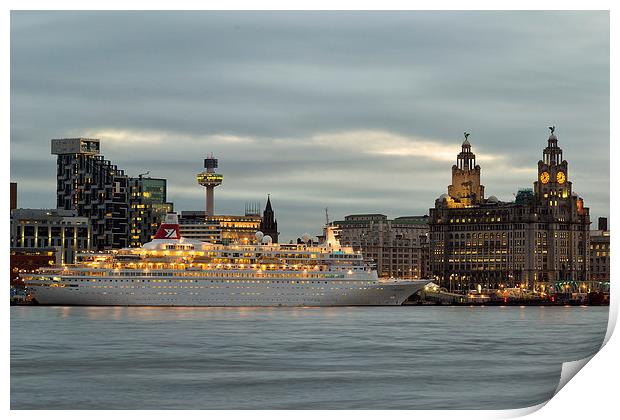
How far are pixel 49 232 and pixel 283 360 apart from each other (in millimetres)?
63987

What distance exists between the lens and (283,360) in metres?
31.5

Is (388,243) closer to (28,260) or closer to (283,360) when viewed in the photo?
(28,260)

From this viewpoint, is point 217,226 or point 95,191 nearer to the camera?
point 95,191

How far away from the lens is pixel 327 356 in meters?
32.7

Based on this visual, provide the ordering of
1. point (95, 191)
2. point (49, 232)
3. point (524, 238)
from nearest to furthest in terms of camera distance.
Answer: point (49, 232)
point (524, 238)
point (95, 191)

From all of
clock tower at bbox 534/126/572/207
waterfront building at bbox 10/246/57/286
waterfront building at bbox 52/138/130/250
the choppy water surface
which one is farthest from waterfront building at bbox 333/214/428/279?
the choppy water surface

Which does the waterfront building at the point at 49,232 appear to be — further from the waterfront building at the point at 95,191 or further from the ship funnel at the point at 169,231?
the ship funnel at the point at 169,231

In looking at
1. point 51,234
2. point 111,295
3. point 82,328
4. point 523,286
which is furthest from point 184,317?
point 523,286

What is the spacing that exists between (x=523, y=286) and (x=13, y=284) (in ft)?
141

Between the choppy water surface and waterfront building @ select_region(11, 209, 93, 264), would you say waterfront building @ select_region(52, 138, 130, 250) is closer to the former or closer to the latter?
waterfront building @ select_region(11, 209, 93, 264)

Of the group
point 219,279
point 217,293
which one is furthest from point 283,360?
point 219,279

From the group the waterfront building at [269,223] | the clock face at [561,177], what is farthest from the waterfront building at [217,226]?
the clock face at [561,177]

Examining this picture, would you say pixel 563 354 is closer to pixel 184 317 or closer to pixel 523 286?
pixel 184 317

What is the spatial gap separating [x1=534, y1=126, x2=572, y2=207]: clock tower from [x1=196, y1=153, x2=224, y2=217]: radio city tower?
108ft
